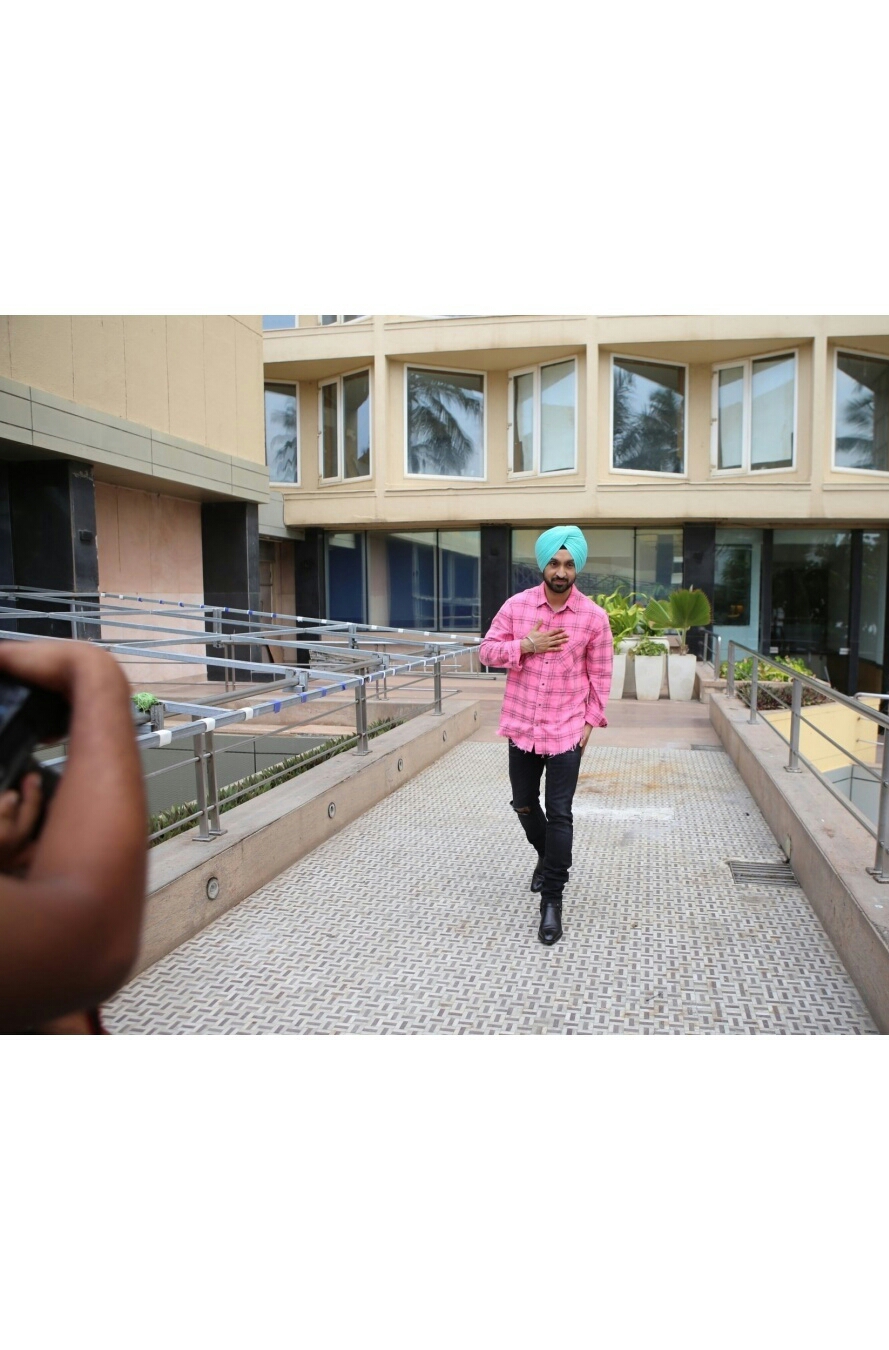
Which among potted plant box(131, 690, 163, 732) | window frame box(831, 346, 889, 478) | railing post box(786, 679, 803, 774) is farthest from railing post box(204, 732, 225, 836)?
window frame box(831, 346, 889, 478)

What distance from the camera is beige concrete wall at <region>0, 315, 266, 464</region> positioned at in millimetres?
9164

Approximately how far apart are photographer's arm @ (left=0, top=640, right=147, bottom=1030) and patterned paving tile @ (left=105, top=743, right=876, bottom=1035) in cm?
243

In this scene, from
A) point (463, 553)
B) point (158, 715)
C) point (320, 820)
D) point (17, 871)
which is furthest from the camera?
point (463, 553)

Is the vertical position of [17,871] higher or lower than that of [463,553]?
lower

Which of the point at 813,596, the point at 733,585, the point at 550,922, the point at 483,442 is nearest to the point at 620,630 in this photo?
the point at 733,585

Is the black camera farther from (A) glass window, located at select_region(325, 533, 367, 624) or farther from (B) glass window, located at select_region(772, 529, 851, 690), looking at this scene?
(B) glass window, located at select_region(772, 529, 851, 690)

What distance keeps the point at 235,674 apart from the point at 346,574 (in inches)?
255

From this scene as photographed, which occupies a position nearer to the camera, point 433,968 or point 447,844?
point 433,968

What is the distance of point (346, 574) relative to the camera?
748 inches

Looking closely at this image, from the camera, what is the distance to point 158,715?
295 centimetres

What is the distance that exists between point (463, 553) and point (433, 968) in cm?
1510
